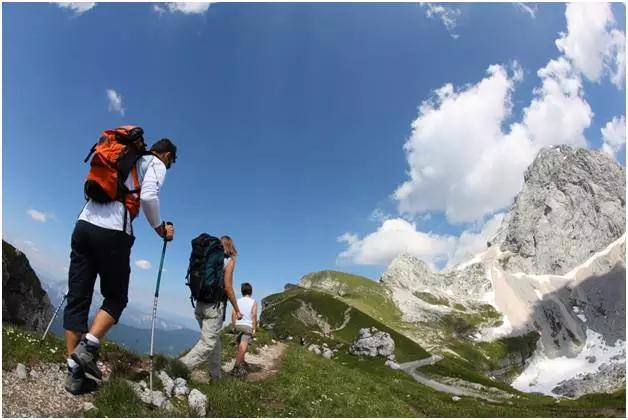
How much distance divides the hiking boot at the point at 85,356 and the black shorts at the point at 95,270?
0.49 metres

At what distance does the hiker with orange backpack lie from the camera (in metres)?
8.63

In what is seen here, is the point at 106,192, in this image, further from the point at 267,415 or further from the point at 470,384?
the point at 470,384

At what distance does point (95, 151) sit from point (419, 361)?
590 ft

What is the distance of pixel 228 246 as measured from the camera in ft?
52.0

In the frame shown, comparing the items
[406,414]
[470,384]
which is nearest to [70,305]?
[406,414]

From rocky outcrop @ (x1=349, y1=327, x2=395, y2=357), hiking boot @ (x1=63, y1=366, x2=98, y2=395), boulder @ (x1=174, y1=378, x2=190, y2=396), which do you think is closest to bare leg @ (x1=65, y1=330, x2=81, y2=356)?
hiking boot @ (x1=63, y1=366, x2=98, y2=395)

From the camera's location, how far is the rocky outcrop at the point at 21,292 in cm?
3055

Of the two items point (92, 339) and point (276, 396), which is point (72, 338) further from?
point (276, 396)

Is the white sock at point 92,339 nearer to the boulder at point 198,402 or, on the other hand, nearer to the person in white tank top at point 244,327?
the boulder at point 198,402

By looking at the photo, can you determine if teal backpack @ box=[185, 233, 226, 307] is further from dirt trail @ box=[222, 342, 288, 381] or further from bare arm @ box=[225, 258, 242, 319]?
dirt trail @ box=[222, 342, 288, 381]

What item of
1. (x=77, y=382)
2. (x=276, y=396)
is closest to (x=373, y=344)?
(x=276, y=396)

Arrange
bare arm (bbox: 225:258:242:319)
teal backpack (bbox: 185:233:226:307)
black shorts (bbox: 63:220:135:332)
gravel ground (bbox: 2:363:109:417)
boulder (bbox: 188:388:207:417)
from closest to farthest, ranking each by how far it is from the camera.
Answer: black shorts (bbox: 63:220:135:332)
gravel ground (bbox: 2:363:109:417)
boulder (bbox: 188:388:207:417)
teal backpack (bbox: 185:233:226:307)
bare arm (bbox: 225:258:242:319)

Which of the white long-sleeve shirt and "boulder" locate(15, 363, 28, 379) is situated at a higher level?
the white long-sleeve shirt

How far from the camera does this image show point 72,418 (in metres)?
8.95
